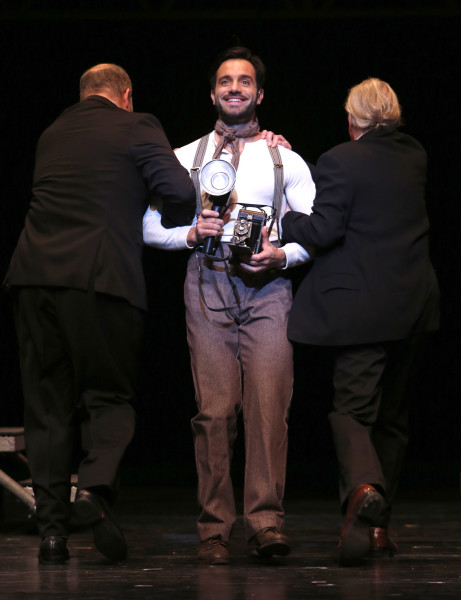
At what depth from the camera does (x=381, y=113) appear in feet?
10.4

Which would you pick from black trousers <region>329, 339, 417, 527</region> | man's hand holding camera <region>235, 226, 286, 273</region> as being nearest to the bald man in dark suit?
man's hand holding camera <region>235, 226, 286, 273</region>

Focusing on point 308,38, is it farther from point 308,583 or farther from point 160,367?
point 308,583

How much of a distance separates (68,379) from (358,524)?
93 centimetres

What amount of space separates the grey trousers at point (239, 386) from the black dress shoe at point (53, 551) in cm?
39

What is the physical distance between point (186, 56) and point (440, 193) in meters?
1.80

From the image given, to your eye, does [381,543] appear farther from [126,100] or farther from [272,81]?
[272,81]

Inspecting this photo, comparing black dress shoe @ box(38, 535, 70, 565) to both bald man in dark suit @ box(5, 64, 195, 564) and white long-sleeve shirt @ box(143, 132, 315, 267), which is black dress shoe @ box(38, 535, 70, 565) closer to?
bald man in dark suit @ box(5, 64, 195, 564)

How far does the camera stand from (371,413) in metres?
3.07

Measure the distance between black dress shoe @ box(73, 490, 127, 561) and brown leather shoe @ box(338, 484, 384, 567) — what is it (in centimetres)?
60

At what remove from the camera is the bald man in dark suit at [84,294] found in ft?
9.78

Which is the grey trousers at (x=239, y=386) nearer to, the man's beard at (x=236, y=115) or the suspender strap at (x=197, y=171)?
the suspender strap at (x=197, y=171)

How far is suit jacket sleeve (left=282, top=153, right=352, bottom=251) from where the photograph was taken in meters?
3.07

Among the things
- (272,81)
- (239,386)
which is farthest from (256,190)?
(272,81)

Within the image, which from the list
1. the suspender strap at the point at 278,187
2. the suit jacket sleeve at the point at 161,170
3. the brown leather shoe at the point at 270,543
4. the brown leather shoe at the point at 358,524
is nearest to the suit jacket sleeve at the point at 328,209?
the suspender strap at the point at 278,187
